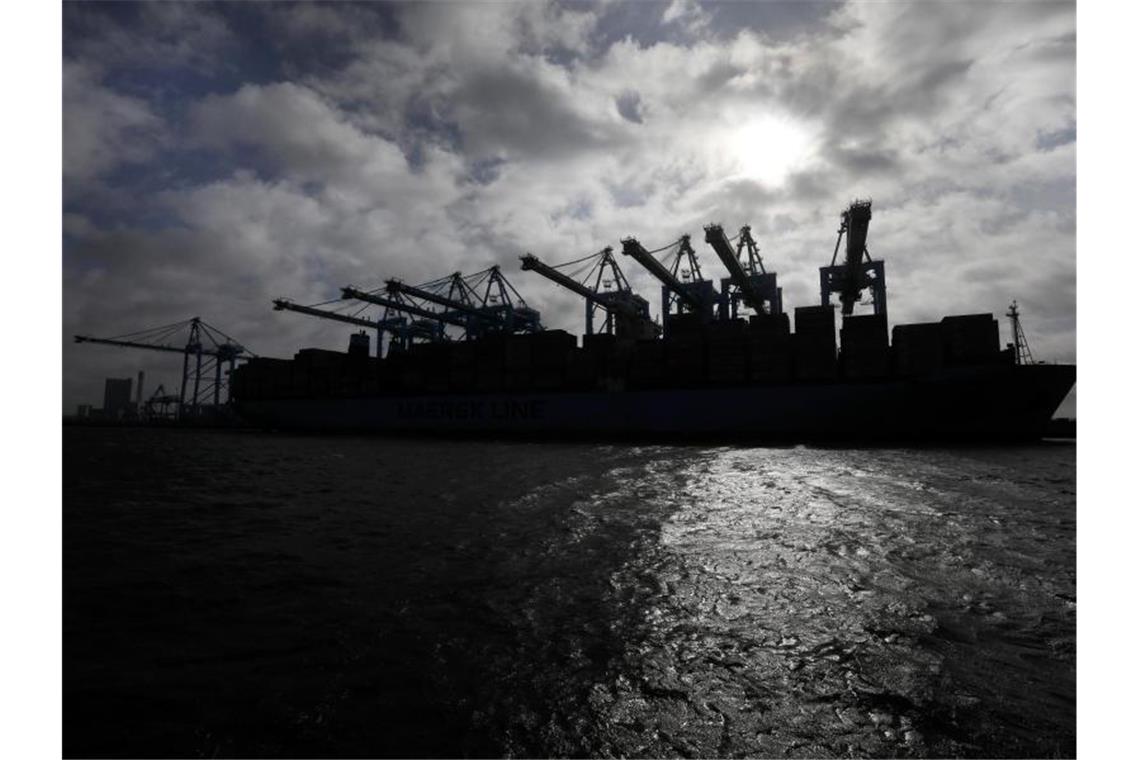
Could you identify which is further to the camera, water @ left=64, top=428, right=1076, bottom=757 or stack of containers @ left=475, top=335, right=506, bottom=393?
stack of containers @ left=475, top=335, right=506, bottom=393

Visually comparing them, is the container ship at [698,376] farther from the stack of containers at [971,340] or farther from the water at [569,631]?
the water at [569,631]

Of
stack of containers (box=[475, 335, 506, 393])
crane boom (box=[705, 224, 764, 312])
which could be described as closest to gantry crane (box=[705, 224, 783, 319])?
crane boom (box=[705, 224, 764, 312])

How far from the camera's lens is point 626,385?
127ft

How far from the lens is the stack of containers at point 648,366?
3759 cm

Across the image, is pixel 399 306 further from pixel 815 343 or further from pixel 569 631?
pixel 569 631

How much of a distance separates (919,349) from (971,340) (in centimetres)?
281

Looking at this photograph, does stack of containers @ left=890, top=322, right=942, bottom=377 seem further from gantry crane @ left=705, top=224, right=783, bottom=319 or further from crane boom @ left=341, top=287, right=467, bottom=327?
crane boom @ left=341, top=287, right=467, bottom=327

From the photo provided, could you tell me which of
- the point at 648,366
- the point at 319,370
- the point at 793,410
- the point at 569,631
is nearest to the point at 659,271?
the point at 648,366

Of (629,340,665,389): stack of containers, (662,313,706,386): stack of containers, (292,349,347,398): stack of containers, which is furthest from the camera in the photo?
(292,349,347,398): stack of containers

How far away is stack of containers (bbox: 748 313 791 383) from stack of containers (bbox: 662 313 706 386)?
3.38 metres

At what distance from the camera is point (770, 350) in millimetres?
34219

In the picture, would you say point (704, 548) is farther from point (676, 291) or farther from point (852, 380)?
point (676, 291)

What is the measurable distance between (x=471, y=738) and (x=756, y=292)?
53.5 m

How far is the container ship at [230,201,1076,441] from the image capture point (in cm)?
3039
